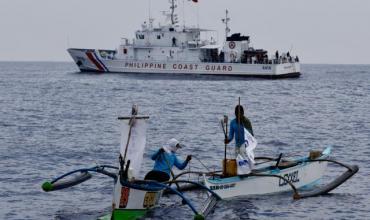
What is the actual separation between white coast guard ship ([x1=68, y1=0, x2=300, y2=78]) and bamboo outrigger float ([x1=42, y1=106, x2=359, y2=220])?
65188 mm

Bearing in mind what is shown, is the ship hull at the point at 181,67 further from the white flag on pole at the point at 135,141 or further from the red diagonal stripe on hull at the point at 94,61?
the white flag on pole at the point at 135,141

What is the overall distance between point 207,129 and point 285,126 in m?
5.06

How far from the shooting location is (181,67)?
294ft

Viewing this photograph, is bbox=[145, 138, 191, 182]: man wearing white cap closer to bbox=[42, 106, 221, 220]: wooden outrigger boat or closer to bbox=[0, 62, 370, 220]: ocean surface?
bbox=[42, 106, 221, 220]: wooden outrigger boat

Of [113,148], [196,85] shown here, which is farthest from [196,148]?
[196,85]

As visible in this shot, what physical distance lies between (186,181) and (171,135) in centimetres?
1930

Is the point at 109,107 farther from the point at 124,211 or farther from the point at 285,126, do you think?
the point at 124,211

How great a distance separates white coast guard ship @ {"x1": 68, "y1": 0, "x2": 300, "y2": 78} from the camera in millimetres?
87938

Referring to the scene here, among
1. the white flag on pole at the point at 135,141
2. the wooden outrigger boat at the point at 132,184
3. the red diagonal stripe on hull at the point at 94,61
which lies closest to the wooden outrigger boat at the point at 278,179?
the wooden outrigger boat at the point at 132,184

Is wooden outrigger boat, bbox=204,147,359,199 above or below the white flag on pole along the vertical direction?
below

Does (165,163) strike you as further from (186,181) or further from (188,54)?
(188,54)

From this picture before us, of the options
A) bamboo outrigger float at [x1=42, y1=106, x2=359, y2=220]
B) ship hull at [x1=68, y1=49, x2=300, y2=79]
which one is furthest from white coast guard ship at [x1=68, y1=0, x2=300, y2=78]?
bamboo outrigger float at [x1=42, y1=106, x2=359, y2=220]

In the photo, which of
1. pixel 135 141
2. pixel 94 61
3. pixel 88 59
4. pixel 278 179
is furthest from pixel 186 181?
pixel 88 59

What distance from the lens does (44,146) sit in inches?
1267
